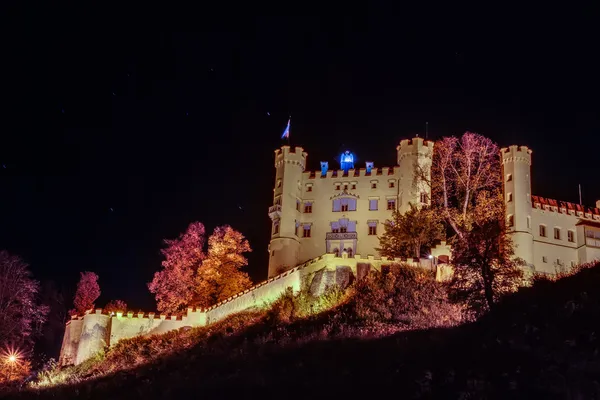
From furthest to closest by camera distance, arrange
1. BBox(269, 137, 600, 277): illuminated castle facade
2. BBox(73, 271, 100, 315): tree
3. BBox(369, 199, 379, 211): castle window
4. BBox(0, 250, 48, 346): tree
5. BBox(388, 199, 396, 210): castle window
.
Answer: BBox(73, 271, 100, 315): tree
BBox(369, 199, 379, 211): castle window
BBox(388, 199, 396, 210): castle window
BBox(269, 137, 600, 277): illuminated castle facade
BBox(0, 250, 48, 346): tree

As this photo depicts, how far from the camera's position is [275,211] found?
68875 mm

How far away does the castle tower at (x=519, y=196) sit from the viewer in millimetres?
60562

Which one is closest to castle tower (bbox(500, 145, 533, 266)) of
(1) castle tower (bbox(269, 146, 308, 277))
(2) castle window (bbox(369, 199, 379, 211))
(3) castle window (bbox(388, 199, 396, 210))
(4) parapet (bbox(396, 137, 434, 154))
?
(4) parapet (bbox(396, 137, 434, 154))

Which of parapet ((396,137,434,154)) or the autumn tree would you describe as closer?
the autumn tree

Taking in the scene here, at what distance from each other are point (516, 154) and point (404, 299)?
20909mm

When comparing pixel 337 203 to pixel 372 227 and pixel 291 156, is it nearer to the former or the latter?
pixel 372 227

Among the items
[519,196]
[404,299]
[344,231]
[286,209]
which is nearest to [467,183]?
[519,196]

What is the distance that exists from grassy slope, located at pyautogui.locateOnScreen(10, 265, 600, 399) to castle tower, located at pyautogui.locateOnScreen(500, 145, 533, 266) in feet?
75.3

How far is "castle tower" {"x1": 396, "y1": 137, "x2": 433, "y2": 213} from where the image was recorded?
65938 mm

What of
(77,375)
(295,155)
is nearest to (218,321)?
(77,375)

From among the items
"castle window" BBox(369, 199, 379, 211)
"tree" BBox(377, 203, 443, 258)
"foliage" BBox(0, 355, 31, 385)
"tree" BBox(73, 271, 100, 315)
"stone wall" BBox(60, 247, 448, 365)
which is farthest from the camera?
"tree" BBox(73, 271, 100, 315)

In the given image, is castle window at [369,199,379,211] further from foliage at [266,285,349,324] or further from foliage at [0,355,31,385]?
foliage at [0,355,31,385]

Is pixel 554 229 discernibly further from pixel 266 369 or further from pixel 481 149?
pixel 266 369

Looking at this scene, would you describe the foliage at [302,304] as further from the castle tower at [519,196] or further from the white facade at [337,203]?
the castle tower at [519,196]
